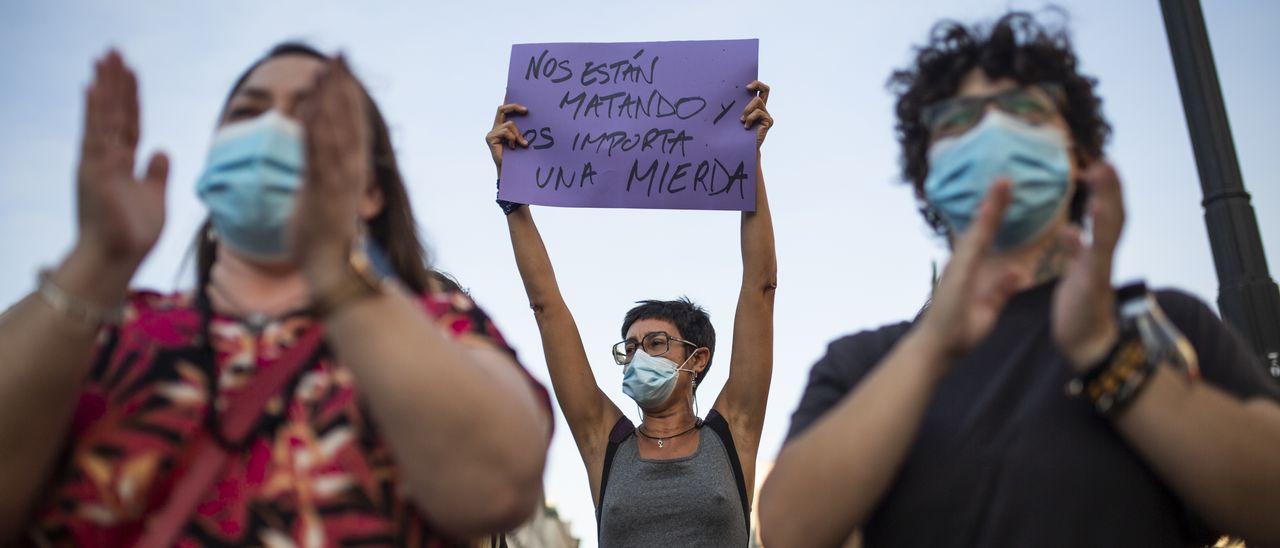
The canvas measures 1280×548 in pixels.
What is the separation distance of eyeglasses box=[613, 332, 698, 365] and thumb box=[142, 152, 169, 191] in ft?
10.6

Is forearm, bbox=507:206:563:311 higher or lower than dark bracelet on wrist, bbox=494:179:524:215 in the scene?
lower

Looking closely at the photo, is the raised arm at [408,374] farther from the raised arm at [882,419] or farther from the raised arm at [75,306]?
the raised arm at [882,419]

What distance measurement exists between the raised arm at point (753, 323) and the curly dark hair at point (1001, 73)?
1.73 meters

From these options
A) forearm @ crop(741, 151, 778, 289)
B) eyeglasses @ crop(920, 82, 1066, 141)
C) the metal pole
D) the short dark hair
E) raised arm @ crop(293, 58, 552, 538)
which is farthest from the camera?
the short dark hair

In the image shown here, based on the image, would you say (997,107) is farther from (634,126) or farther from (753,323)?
(634,126)

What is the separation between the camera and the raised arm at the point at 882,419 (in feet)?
5.83

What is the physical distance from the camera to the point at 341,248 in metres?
1.52

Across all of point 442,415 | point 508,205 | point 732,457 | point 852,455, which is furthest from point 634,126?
point 442,415

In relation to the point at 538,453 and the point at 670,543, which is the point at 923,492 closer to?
the point at 538,453

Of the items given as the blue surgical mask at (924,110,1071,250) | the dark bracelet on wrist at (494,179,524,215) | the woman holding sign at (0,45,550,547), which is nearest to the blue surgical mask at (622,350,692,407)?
the dark bracelet on wrist at (494,179,524,215)

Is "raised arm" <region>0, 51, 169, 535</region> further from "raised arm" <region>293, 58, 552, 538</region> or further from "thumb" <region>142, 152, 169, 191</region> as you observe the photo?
"raised arm" <region>293, 58, 552, 538</region>

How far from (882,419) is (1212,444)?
52 cm

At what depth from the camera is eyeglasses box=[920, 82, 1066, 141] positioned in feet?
6.89

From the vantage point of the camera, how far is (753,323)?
4.23 metres
